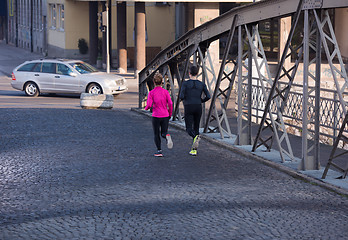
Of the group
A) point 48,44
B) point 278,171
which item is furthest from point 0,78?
point 278,171

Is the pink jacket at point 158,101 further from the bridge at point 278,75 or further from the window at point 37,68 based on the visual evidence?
the window at point 37,68

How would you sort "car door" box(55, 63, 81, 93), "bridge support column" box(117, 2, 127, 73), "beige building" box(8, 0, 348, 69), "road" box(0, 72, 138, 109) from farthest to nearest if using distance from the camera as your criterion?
"beige building" box(8, 0, 348, 69) → "bridge support column" box(117, 2, 127, 73) → "car door" box(55, 63, 81, 93) → "road" box(0, 72, 138, 109)

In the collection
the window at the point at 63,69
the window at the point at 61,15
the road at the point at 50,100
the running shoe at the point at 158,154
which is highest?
the window at the point at 61,15

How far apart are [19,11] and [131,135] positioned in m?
56.5

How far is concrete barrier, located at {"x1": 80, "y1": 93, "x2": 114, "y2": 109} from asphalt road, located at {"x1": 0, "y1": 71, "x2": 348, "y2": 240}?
26.5 ft

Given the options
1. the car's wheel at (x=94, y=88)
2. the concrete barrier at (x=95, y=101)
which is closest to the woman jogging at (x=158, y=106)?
the concrete barrier at (x=95, y=101)

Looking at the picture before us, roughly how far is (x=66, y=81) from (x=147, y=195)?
1968cm

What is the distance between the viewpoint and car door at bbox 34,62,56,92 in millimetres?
29141

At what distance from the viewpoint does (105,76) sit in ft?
95.0

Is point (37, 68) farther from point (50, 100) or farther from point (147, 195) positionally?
point (147, 195)

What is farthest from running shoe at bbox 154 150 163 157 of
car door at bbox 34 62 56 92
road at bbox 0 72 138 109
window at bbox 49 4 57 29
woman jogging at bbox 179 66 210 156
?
window at bbox 49 4 57 29

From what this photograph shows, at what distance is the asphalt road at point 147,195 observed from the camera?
7.91 m

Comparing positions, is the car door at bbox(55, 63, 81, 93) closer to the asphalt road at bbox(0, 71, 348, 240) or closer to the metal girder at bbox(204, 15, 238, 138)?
the asphalt road at bbox(0, 71, 348, 240)

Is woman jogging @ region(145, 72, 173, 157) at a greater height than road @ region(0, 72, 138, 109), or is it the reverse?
woman jogging @ region(145, 72, 173, 157)
